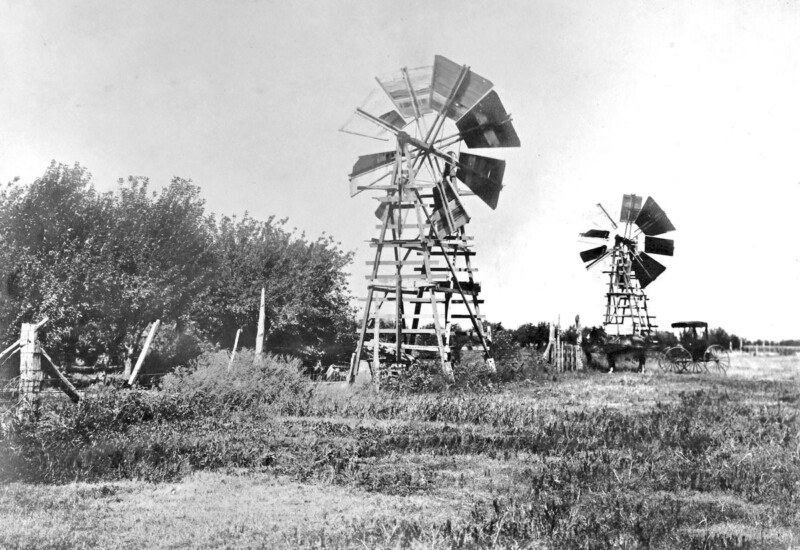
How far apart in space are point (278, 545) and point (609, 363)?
27729mm

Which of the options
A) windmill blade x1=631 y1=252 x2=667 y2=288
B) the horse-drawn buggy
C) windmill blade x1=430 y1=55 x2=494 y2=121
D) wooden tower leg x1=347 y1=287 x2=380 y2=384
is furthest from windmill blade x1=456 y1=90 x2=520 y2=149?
windmill blade x1=631 y1=252 x2=667 y2=288

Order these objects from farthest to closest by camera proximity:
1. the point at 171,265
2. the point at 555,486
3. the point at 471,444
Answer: the point at 171,265 < the point at 471,444 < the point at 555,486

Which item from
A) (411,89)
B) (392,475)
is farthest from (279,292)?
(392,475)

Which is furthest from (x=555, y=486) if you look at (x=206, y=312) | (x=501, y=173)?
(x=206, y=312)

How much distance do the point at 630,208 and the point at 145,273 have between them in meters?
24.5

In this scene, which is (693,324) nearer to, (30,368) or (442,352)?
(442,352)

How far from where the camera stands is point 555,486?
6.89m

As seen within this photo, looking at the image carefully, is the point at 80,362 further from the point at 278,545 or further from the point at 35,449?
the point at 278,545

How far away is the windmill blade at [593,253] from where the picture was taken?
37562mm

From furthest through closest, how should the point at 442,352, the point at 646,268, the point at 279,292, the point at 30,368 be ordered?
the point at 646,268 → the point at 279,292 → the point at 442,352 → the point at 30,368

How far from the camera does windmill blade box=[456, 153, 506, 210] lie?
1980 centimetres

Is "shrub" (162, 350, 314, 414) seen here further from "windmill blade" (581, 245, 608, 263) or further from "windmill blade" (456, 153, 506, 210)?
"windmill blade" (581, 245, 608, 263)

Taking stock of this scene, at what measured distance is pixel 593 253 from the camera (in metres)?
37.8

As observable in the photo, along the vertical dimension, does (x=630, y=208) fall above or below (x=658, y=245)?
above
